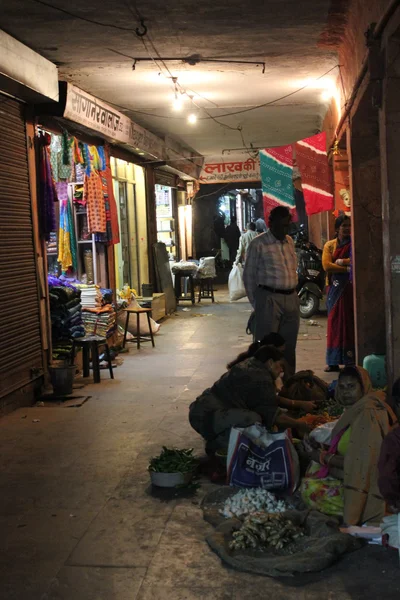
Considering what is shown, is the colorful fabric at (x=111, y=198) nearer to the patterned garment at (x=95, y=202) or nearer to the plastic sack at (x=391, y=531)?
the patterned garment at (x=95, y=202)

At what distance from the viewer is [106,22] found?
743cm

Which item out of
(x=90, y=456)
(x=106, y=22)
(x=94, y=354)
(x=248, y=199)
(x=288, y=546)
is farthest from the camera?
(x=248, y=199)

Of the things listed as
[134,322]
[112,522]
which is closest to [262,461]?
[112,522]

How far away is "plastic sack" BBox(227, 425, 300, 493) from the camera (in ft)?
16.9

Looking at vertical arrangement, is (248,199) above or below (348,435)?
above

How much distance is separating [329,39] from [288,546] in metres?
6.26

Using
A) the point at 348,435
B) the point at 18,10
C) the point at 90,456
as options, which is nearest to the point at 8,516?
the point at 90,456

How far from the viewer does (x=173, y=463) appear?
5531 mm

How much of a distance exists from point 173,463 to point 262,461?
74 centimetres

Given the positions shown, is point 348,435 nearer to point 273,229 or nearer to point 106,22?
point 273,229

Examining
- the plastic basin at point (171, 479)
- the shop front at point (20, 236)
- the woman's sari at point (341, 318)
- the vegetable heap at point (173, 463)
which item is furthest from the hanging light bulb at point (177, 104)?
the plastic basin at point (171, 479)

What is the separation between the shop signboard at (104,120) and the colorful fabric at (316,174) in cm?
305

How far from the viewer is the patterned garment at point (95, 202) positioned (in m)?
11.4

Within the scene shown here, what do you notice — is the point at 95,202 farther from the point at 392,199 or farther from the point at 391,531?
the point at 391,531
